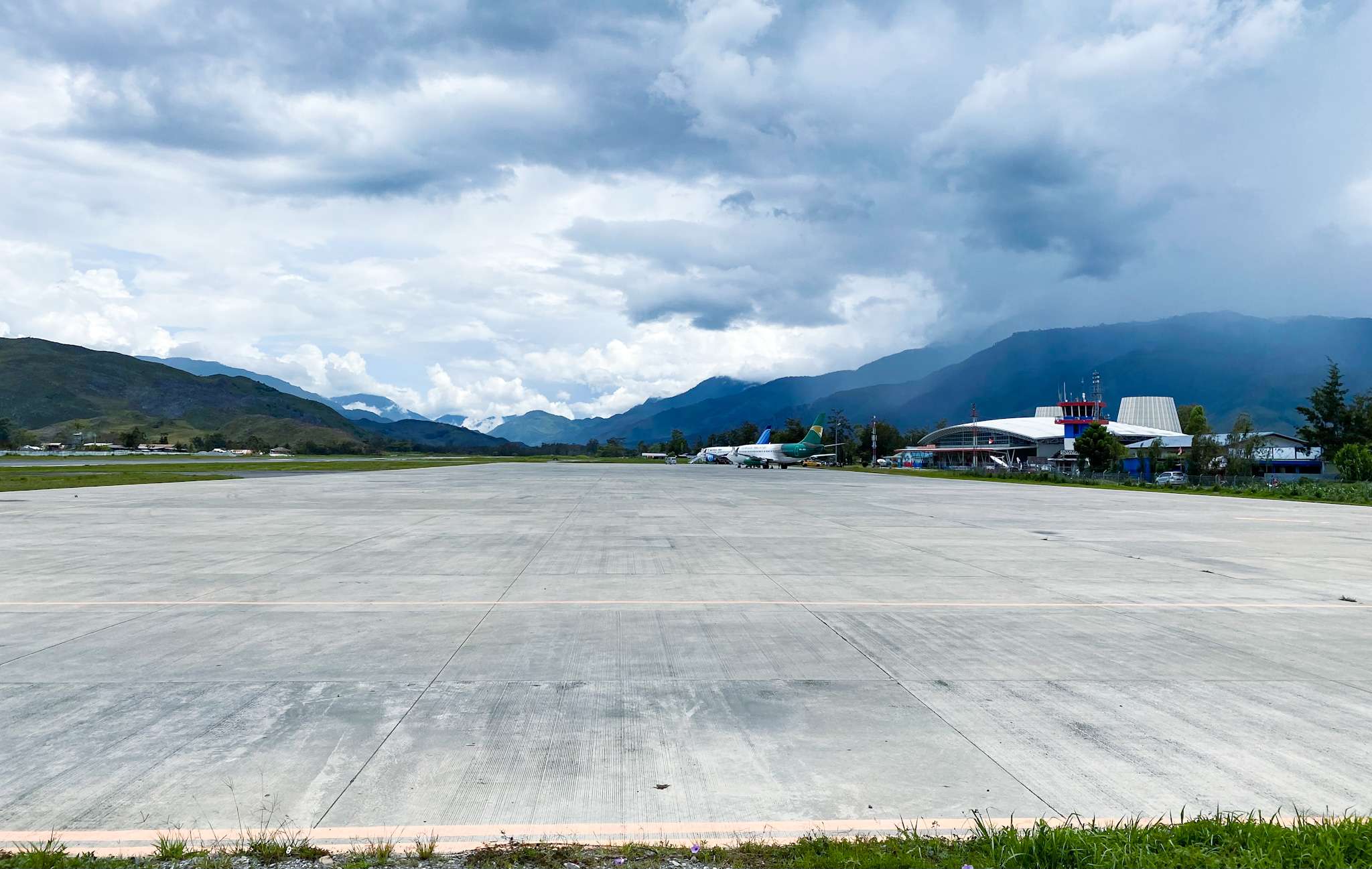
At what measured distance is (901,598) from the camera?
10086 millimetres

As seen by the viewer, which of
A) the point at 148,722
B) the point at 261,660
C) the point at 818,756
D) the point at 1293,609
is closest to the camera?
the point at 818,756

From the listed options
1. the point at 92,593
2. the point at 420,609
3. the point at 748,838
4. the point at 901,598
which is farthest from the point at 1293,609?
the point at 92,593

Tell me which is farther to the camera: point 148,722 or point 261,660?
point 261,660

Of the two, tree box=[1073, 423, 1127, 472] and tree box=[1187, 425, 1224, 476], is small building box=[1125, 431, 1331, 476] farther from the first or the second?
tree box=[1187, 425, 1224, 476]

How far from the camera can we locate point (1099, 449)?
3127 inches

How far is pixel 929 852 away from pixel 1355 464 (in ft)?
243

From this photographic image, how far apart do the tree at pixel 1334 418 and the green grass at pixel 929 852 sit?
111m

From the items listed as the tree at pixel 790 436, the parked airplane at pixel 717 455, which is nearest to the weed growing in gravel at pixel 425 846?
the parked airplane at pixel 717 455

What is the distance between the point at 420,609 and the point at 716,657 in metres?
4.08

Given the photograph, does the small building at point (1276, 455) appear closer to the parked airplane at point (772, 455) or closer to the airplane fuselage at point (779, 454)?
the airplane fuselage at point (779, 454)

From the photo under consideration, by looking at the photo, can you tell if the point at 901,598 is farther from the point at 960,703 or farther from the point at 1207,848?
the point at 1207,848

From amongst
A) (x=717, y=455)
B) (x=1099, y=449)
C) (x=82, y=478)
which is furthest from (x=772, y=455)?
(x=82, y=478)

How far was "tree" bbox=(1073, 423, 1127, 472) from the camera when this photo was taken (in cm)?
7919

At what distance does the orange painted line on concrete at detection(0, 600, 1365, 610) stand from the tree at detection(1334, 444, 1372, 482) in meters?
62.7
